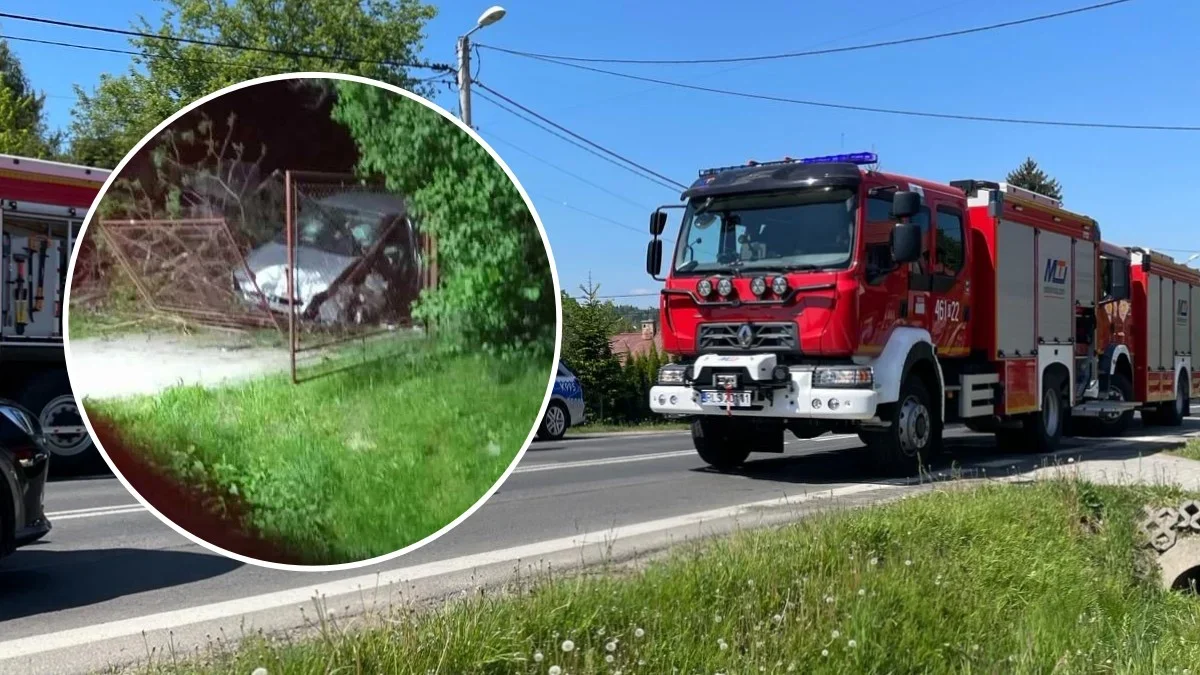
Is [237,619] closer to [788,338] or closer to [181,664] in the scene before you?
[181,664]

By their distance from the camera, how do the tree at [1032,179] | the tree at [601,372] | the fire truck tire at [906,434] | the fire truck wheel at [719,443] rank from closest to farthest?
the fire truck tire at [906,434]
the fire truck wheel at [719,443]
the tree at [601,372]
the tree at [1032,179]

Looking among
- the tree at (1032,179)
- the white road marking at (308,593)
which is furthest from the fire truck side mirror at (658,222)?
the tree at (1032,179)

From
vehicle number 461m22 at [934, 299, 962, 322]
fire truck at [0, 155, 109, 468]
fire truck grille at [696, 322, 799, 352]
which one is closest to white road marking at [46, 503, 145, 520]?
fire truck at [0, 155, 109, 468]

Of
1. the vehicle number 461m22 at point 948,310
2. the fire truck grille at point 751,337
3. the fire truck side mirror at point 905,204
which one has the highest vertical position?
the fire truck side mirror at point 905,204

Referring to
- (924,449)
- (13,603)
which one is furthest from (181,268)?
(924,449)

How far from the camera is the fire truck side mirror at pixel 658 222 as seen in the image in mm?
11828

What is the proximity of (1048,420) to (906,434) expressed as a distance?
420 cm

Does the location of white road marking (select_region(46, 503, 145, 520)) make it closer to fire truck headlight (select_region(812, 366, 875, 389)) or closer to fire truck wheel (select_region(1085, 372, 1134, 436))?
fire truck headlight (select_region(812, 366, 875, 389))

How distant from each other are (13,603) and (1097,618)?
618cm

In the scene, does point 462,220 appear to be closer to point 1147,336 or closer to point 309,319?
point 309,319

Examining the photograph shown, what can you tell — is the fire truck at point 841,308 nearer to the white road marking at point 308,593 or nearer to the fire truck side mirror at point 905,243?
the fire truck side mirror at point 905,243

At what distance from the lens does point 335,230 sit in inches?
45.5

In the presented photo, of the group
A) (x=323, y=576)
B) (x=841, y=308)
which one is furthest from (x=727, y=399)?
(x=323, y=576)

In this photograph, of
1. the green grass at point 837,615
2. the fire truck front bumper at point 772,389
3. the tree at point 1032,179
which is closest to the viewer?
the green grass at point 837,615
